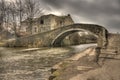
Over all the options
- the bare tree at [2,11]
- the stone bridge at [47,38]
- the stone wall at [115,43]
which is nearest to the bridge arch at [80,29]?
the stone bridge at [47,38]

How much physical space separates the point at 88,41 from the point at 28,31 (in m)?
10.9

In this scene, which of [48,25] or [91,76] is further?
[48,25]

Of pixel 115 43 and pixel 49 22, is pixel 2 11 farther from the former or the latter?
pixel 115 43

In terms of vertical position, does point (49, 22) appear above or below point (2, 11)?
below

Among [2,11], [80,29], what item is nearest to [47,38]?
[80,29]

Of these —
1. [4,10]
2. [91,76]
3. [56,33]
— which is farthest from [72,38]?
[91,76]

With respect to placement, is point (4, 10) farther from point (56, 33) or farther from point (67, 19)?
point (56, 33)

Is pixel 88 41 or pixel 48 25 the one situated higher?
pixel 48 25

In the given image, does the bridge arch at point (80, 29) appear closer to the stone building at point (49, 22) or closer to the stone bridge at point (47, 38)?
the stone bridge at point (47, 38)

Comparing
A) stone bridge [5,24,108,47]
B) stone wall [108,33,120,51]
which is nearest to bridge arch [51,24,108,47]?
stone bridge [5,24,108,47]

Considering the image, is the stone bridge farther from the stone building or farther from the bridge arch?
the stone building

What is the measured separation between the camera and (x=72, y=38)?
36344 millimetres

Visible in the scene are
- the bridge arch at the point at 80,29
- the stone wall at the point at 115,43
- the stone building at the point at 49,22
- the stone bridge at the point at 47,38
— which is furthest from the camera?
the stone building at the point at 49,22

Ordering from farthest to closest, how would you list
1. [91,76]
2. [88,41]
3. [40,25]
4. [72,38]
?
[40,25] < [88,41] < [72,38] < [91,76]
